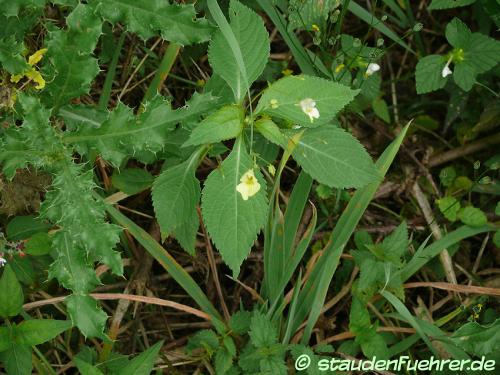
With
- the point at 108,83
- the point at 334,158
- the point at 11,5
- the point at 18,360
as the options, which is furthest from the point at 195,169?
the point at 18,360

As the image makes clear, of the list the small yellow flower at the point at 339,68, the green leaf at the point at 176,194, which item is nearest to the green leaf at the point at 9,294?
the green leaf at the point at 176,194

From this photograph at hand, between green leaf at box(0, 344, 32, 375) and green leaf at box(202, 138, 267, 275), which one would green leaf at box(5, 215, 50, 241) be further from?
green leaf at box(202, 138, 267, 275)

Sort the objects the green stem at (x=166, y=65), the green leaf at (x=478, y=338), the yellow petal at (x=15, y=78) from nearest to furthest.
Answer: the yellow petal at (x=15, y=78) < the green leaf at (x=478, y=338) < the green stem at (x=166, y=65)

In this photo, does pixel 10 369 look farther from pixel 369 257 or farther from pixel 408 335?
pixel 408 335

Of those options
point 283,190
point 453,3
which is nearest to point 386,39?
point 453,3

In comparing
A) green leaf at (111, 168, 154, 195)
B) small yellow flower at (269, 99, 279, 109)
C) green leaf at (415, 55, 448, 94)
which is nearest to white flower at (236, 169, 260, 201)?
small yellow flower at (269, 99, 279, 109)

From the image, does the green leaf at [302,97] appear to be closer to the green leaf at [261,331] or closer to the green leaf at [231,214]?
the green leaf at [231,214]

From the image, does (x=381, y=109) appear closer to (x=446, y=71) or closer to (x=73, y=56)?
(x=446, y=71)
